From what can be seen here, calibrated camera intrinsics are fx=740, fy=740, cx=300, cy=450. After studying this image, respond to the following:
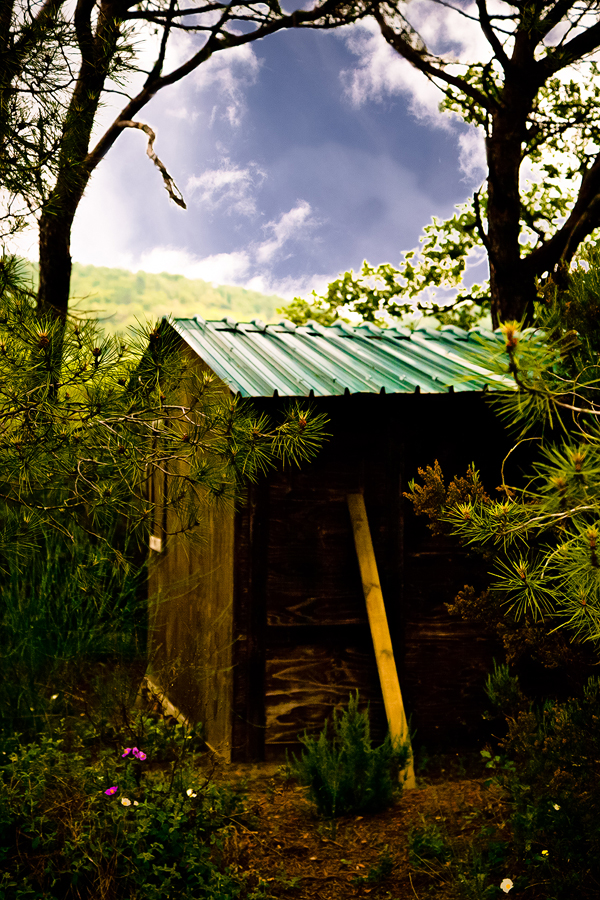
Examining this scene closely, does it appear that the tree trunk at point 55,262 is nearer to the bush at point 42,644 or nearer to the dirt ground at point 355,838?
the bush at point 42,644

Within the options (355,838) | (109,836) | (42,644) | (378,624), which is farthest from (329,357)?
(109,836)

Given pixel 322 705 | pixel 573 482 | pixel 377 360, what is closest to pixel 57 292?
pixel 377 360

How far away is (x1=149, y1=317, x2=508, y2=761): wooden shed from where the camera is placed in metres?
5.09

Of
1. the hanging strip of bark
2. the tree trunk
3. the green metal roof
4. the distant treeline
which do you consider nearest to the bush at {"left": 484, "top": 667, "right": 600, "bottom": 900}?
the green metal roof

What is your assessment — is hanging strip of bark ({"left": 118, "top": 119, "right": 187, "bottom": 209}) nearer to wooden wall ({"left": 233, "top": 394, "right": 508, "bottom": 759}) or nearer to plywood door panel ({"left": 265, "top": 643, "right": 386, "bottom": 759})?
wooden wall ({"left": 233, "top": 394, "right": 508, "bottom": 759})

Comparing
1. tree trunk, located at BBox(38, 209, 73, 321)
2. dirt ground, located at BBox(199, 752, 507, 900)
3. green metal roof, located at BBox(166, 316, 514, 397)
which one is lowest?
dirt ground, located at BBox(199, 752, 507, 900)

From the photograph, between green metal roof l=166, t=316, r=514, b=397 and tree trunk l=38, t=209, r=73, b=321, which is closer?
green metal roof l=166, t=316, r=514, b=397

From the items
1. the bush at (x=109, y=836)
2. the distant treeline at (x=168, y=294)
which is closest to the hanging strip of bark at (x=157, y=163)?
the bush at (x=109, y=836)

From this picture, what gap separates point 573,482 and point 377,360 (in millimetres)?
4128

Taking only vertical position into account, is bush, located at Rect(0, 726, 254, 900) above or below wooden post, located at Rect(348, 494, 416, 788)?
below

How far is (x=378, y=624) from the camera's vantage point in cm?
510

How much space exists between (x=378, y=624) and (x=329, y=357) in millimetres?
2125

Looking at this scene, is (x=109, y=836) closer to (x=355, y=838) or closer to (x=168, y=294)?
(x=355, y=838)

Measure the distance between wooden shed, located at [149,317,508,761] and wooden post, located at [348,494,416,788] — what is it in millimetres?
141
